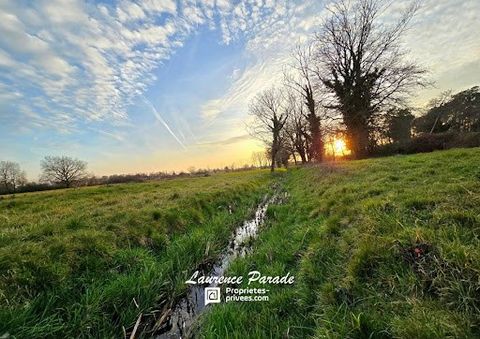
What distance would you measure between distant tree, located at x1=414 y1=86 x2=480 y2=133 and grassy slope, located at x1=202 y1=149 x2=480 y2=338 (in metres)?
47.0

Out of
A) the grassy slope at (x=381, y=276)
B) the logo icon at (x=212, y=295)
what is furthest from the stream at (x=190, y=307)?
the grassy slope at (x=381, y=276)

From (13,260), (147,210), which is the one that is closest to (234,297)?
(13,260)

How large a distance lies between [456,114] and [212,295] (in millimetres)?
56928

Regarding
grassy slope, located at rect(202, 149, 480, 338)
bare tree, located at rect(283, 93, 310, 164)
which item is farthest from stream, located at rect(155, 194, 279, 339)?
bare tree, located at rect(283, 93, 310, 164)

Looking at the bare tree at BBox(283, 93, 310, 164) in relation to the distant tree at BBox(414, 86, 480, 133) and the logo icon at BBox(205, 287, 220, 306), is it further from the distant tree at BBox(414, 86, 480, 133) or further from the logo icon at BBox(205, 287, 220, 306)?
the logo icon at BBox(205, 287, 220, 306)

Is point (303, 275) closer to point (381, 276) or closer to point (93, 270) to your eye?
point (381, 276)

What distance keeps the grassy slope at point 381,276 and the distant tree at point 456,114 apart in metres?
47.0

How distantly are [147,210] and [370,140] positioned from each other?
95.1 feet

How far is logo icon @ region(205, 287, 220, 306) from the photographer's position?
431cm

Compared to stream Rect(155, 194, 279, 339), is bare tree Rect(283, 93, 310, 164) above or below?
above

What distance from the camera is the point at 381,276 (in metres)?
3.01

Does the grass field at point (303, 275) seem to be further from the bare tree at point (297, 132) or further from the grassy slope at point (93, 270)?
the bare tree at point (297, 132)

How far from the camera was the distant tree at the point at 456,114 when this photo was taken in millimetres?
40750

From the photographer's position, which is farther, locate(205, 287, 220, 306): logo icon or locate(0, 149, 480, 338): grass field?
locate(205, 287, 220, 306): logo icon
